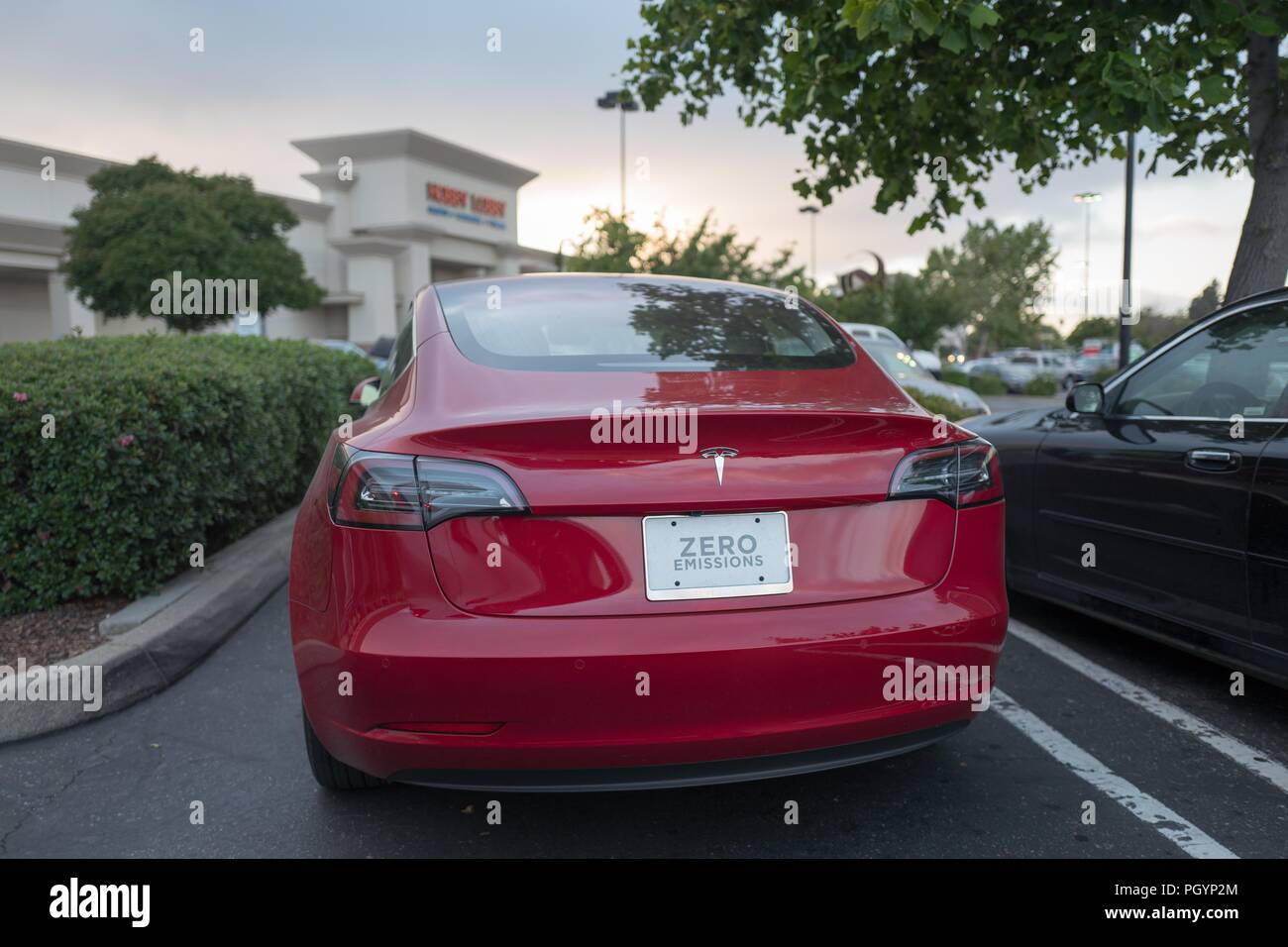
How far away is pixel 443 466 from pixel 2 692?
7.83ft

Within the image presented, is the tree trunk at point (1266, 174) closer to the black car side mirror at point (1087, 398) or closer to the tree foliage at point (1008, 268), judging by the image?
the black car side mirror at point (1087, 398)

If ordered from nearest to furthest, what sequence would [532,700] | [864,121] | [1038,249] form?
[532,700] < [864,121] < [1038,249]

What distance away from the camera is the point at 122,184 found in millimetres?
34719

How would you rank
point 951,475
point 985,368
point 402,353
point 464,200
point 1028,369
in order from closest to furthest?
point 951,475
point 402,353
point 1028,369
point 985,368
point 464,200

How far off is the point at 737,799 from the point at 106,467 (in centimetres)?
309

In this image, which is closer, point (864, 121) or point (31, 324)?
point (864, 121)

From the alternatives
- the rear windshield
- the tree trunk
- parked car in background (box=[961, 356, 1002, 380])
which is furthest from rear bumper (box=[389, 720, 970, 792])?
parked car in background (box=[961, 356, 1002, 380])

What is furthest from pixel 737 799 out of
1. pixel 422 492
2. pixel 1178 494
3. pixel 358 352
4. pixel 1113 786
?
pixel 358 352

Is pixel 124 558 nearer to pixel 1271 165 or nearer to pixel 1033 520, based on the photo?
pixel 1033 520

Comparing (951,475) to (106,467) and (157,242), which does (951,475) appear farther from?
(157,242)

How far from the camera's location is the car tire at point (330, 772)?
9.74ft

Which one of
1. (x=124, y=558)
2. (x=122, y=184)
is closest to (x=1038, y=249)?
(x=122, y=184)

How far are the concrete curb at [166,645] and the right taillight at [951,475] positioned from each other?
3070 millimetres

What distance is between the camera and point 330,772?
9.86ft
